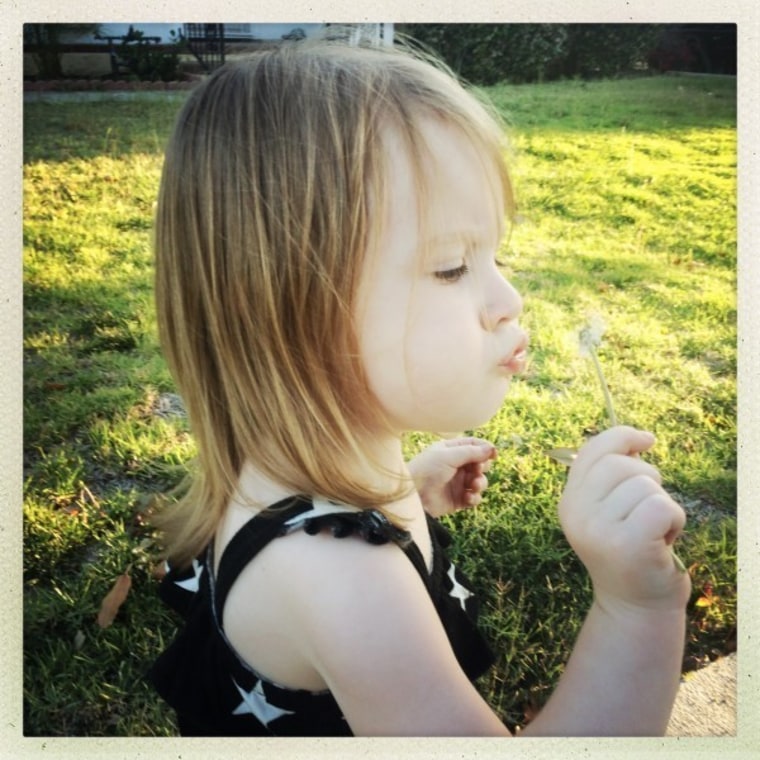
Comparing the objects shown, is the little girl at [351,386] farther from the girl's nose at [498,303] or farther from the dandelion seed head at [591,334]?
the dandelion seed head at [591,334]

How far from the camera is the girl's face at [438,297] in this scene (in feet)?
3.14

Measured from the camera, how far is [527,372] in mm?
1312

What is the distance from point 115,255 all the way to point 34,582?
458 millimetres

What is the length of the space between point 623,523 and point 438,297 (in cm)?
32

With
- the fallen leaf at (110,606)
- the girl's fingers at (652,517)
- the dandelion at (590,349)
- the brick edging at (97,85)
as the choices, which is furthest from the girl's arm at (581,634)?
the brick edging at (97,85)

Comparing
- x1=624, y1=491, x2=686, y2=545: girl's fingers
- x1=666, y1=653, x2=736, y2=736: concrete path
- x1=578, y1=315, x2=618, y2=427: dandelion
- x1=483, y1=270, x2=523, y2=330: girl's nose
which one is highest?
x1=483, y1=270, x2=523, y2=330: girl's nose

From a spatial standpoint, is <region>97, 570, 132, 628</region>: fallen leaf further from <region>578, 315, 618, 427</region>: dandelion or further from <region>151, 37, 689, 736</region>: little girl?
<region>578, 315, 618, 427</region>: dandelion

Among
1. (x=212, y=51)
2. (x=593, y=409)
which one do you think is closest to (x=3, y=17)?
(x=212, y=51)

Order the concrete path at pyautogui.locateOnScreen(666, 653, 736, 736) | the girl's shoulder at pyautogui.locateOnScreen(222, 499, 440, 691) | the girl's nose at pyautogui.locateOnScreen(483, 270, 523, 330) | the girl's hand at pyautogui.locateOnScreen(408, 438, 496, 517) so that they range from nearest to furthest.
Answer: the girl's shoulder at pyautogui.locateOnScreen(222, 499, 440, 691)
the girl's nose at pyautogui.locateOnScreen(483, 270, 523, 330)
the concrete path at pyautogui.locateOnScreen(666, 653, 736, 736)
the girl's hand at pyautogui.locateOnScreen(408, 438, 496, 517)

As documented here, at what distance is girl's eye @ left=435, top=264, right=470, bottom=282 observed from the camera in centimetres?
98

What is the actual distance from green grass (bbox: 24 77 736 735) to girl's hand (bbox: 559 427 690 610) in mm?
214

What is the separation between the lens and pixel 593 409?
1303 mm

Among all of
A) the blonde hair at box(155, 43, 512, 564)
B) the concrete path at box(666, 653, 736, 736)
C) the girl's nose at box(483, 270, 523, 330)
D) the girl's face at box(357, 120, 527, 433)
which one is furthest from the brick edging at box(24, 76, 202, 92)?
the concrete path at box(666, 653, 736, 736)

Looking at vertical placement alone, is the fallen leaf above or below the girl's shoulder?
below
